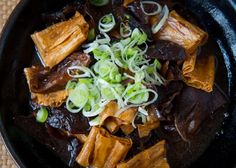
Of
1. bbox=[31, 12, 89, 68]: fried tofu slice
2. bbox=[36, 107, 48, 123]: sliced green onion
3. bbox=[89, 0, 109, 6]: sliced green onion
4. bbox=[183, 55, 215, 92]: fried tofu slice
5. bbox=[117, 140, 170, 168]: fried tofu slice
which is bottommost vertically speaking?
bbox=[117, 140, 170, 168]: fried tofu slice

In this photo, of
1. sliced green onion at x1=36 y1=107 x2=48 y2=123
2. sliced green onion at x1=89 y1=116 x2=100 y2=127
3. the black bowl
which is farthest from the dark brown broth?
sliced green onion at x1=36 y1=107 x2=48 y2=123

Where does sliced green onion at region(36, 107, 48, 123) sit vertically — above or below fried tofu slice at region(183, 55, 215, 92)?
below

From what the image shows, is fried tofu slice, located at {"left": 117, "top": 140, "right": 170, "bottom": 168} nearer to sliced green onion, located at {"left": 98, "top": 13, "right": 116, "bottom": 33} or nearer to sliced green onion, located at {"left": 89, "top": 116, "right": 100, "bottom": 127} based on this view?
sliced green onion, located at {"left": 89, "top": 116, "right": 100, "bottom": 127}

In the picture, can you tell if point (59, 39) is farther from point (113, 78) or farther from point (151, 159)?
point (151, 159)

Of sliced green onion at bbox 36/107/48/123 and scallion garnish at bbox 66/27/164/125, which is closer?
scallion garnish at bbox 66/27/164/125

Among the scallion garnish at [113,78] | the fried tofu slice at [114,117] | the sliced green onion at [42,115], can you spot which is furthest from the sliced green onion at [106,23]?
the sliced green onion at [42,115]
